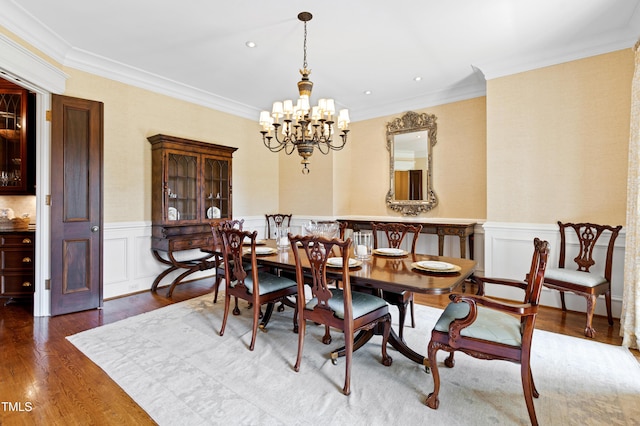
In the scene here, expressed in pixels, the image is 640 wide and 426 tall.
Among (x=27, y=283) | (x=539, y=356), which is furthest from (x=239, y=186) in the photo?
(x=539, y=356)

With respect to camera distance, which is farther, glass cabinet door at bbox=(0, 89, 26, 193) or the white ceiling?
glass cabinet door at bbox=(0, 89, 26, 193)

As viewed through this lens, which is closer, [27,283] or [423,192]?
[27,283]

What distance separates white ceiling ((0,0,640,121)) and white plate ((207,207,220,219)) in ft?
5.57

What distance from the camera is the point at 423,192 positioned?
4941 millimetres

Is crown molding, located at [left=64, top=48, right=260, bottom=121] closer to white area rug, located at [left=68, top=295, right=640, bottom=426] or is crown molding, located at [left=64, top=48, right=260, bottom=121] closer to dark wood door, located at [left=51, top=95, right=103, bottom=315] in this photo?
dark wood door, located at [left=51, top=95, right=103, bottom=315]

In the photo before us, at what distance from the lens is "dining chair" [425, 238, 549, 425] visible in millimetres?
1613

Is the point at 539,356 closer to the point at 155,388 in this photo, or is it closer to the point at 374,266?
the point at 374,266

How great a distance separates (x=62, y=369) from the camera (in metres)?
2.21

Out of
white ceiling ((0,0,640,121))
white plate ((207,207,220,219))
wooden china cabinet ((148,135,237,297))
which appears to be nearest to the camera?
white ceiling ((0,0,640,121))

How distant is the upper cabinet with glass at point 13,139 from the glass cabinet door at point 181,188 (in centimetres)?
159

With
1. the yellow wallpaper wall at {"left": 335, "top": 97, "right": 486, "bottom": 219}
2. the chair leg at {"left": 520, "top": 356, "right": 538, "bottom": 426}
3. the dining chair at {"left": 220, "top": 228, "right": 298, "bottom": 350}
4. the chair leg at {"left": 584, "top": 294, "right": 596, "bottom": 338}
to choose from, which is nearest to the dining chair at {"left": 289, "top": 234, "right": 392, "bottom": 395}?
the dining chair at {"left": 220, "top": 228, "right": 298, "bottom": 350}

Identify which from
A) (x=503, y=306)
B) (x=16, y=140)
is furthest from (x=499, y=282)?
(x=16, y=140)

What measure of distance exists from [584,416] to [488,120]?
3125mm

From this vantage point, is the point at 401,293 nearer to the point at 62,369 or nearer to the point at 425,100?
the point at 62,369
